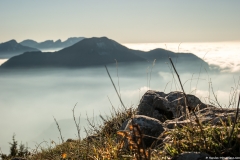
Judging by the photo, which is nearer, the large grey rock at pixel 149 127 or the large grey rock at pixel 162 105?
the large grey rock at pixel 149 127

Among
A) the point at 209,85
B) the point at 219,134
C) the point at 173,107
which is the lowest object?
the point at 173,107

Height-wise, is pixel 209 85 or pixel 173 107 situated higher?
pixel 209 85

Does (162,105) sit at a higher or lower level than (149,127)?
lower

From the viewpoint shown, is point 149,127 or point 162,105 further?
point 162,105

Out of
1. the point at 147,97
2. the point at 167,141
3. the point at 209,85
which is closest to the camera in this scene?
the point at 167,141

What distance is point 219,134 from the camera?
382 centimetres

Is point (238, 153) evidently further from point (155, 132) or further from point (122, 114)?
point (122, 114)

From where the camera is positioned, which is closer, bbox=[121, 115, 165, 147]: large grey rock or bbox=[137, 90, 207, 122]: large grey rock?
bbox=[121, 115, 165, 147]: large grey rock

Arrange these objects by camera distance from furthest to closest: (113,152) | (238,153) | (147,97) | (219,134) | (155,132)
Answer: (147,97) < (155,132) < (113,152) < (219,134) < (238,153)

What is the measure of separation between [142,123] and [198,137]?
1967mm

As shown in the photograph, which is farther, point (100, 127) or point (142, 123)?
point (100, 127)

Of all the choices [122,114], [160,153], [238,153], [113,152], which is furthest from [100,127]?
[238,153]

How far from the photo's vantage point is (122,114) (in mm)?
11086

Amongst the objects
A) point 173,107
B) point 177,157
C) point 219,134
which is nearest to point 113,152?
point 177,157
